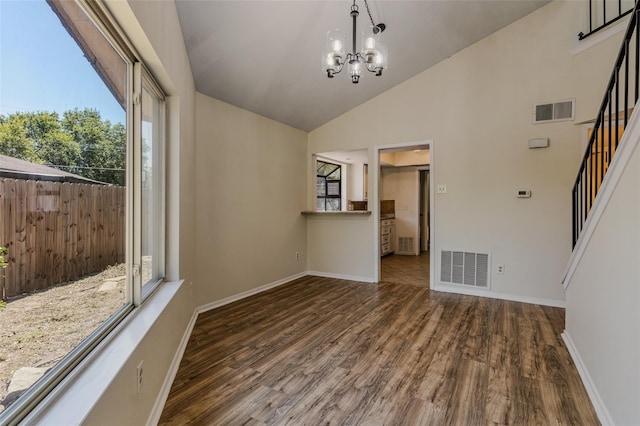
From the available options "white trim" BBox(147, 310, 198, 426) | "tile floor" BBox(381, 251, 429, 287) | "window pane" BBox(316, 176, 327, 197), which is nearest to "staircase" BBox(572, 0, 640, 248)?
"tile floor" BBox(381, 251, 429, 287)

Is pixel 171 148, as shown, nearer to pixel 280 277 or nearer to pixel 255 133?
pixel 255 133

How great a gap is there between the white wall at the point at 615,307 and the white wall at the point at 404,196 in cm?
517

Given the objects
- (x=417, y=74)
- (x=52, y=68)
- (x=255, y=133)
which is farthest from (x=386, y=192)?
(x=52, y=68)

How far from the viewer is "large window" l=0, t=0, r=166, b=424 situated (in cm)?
82

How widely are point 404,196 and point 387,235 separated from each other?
111cm

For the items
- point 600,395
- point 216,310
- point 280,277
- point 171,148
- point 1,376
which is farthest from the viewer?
point 280,277

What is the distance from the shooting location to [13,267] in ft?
2.71

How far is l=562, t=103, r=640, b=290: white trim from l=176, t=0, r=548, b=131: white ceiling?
7.81 feet

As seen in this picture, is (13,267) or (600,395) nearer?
(13,267)

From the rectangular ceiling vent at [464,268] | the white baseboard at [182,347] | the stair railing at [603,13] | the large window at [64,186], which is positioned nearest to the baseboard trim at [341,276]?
the white baseboard at [182,347]

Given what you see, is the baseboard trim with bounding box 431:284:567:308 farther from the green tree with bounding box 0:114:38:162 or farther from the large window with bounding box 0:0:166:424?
the green tree with bounding box 0:114:38:162

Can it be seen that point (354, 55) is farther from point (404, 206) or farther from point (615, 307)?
point (404, 206)

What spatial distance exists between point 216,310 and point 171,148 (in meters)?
1.92

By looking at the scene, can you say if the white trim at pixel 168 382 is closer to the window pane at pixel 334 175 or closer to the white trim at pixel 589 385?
the white trim at pixel 589 385
